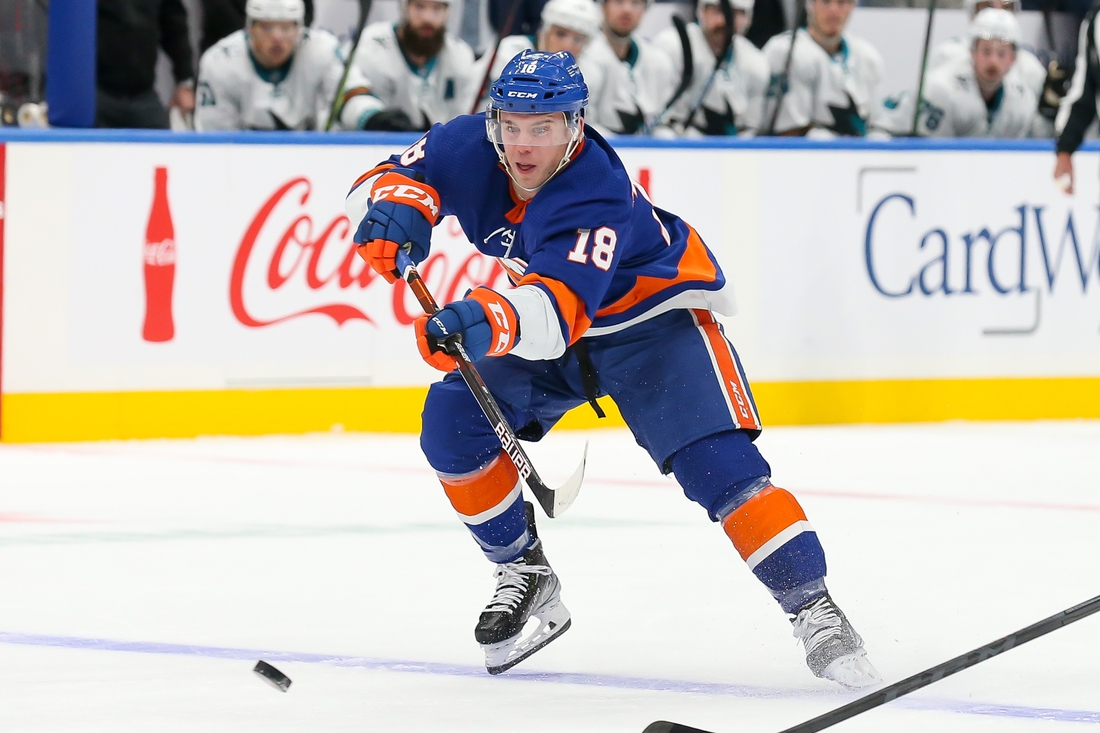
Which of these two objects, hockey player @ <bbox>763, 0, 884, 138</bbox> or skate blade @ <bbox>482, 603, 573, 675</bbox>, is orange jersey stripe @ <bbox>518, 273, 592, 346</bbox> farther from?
hockey player @ <bbox>763, 0, 884, 138</bbox>

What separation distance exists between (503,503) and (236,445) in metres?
2.73

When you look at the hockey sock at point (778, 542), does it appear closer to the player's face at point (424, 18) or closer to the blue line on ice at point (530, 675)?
the blue line on ice at point (530, 675)

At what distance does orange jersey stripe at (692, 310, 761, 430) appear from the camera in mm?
2896

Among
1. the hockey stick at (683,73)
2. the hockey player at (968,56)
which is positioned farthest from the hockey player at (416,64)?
the hockey player at (968,56)

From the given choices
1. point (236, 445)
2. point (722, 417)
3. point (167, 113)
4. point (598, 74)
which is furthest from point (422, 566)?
point (598, 74)

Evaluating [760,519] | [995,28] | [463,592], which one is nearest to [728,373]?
[760,519]

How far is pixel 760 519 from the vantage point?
281 centimetres

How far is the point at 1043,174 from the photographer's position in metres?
6.65

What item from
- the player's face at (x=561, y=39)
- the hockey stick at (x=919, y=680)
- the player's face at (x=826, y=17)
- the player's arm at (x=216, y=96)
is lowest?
the hockey stick at (x=919, y=680)

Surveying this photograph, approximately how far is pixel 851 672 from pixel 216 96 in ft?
13.0

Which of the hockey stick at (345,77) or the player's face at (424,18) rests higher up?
the player's face at (424,18)

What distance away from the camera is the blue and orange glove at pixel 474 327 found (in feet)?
8.23

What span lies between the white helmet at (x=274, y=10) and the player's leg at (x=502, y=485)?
3386mm

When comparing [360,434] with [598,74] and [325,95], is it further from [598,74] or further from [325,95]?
[598,74]
